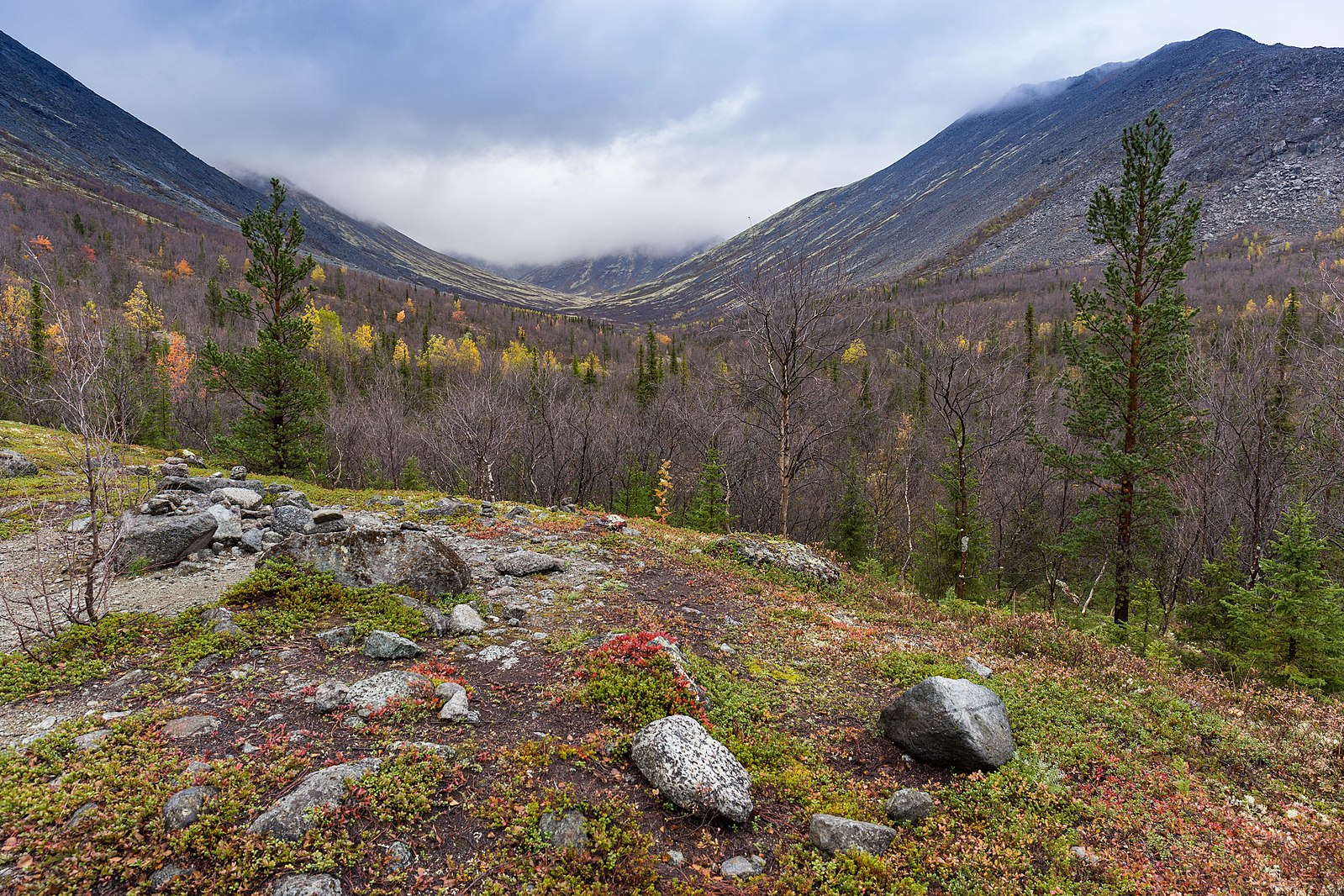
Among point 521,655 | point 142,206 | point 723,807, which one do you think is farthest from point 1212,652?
point 142,206

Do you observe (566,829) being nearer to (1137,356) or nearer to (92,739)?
(92,739)

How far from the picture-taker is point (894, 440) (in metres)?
54.7

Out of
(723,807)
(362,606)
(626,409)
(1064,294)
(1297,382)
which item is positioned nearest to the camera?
(723,807)

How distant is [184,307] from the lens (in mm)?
86062

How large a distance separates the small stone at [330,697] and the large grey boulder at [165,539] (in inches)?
220

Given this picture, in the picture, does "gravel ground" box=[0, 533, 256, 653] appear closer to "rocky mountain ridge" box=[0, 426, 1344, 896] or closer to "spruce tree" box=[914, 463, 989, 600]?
"rocky mountain ridge" box=[0, 426, 1344, 896]

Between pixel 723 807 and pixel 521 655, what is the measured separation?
357cm

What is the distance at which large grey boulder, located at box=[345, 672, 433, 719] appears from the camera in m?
5.34

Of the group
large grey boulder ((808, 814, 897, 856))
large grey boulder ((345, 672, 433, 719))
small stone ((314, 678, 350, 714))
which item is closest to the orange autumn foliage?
small stone ((314, 678, 350, 714))

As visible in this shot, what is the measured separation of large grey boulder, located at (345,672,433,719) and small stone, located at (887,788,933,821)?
475cm

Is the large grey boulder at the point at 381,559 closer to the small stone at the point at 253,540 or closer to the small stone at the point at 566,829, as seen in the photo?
the small stone at the point at 253,540

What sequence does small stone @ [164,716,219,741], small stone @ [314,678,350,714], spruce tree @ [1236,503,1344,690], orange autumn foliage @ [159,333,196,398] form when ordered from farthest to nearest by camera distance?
orange autumn foliage @ [159,333,196,398], spruce tree @ [1236,503,1344,690], small stone @ [314,678,350,714], small stone @ [164,716,219,741]

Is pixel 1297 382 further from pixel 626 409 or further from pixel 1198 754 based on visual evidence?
pixel 626 409

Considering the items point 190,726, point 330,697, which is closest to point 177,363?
point 190,726
